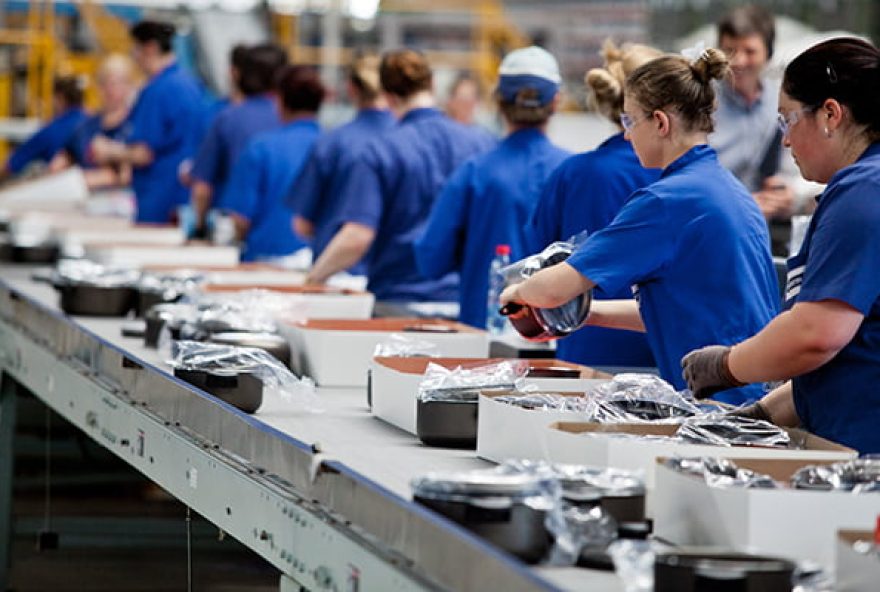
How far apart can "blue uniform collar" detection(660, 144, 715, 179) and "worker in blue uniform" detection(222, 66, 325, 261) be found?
3665 millimetres

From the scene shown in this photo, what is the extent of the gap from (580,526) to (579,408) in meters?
0.56

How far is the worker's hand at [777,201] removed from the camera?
4645mm

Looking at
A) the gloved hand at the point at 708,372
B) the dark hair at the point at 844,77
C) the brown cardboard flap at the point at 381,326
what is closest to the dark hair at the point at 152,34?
the brown cardboard flap at the point at 381,326

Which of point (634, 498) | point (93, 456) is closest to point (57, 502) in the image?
point (93, 456)

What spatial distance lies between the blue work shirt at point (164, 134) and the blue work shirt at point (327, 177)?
97.3 inches

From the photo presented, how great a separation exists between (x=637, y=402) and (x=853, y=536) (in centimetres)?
72

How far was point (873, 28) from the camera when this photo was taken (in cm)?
1257

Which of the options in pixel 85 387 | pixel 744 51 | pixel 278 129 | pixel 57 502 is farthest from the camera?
pixel 278 129

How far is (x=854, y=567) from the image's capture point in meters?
1.54

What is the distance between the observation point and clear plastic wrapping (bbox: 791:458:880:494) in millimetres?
1835

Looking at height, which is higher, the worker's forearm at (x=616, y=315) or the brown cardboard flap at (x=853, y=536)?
the worker's forearm at (x=616, y=315)

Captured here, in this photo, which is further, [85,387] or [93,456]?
[93,456]

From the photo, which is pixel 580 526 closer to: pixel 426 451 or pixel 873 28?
pixel 426 451

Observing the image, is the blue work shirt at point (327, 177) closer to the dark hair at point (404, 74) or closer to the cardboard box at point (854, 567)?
the dark hair at point (404, 74)
